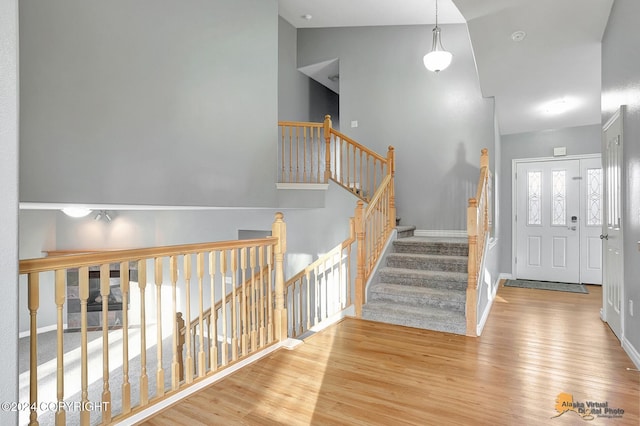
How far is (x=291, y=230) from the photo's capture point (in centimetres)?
599

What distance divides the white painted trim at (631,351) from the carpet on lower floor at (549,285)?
109 inches

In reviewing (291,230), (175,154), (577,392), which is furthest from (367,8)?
(577,392)

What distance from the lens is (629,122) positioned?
292cm

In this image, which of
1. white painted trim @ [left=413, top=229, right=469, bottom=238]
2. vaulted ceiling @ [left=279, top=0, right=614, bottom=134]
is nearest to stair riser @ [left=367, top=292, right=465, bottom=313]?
white painted trim @ [left=413, top=229, right=469, bottom=238]

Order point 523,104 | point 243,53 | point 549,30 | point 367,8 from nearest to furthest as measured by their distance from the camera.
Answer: point 549,30 < point 243,53 < point 523,104 < point 367,8

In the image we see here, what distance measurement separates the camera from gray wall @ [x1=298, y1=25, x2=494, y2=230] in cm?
575

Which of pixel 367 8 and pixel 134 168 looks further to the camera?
pixel 367 8

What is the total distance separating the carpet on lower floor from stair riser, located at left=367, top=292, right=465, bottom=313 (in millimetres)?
2836

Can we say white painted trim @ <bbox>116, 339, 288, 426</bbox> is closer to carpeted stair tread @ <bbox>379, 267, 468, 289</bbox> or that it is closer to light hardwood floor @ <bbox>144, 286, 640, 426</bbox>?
light hardwood floor @ <bbox>144, 286, 640, 426</bbox>

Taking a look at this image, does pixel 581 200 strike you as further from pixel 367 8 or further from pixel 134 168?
pixel 134 168

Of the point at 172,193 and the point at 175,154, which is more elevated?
the point at 175,154

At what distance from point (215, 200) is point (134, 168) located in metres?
0.96

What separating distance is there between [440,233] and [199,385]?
4.57m

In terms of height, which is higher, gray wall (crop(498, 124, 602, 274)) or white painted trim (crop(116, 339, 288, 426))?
gray wall (crop(498, 124, 602, 274))
